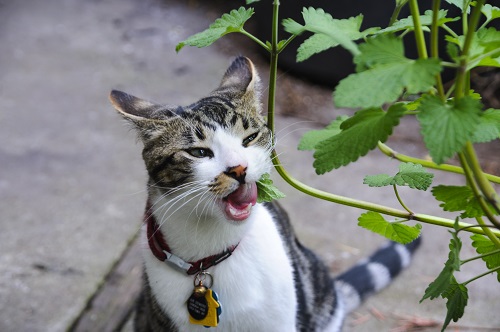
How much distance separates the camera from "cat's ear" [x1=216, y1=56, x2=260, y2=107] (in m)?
1.74

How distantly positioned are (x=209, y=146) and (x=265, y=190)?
215 mm

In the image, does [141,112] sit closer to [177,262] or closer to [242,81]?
[242,81]

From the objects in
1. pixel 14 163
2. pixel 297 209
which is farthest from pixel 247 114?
pixel 14 163

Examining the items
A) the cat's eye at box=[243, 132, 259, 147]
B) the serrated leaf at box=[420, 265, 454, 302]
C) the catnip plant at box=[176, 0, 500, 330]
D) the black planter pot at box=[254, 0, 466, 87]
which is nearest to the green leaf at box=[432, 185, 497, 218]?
the catnip plant at box=[176, 0, 500, 330]

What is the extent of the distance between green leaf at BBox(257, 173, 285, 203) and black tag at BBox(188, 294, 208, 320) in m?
0.37

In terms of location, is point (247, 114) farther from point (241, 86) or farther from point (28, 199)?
point (28, 199)

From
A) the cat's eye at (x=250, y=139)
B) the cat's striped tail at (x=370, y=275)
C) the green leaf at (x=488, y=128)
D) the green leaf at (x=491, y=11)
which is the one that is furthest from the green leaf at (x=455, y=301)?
the cat's striped tail at (x=370, y=275)

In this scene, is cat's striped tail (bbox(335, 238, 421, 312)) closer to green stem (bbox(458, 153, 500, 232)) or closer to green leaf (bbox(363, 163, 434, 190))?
green leaf (bbox(363, 163, 434, 190))

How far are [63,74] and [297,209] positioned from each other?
1.97 metres

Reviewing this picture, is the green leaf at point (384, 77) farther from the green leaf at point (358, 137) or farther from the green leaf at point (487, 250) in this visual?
the green leaf at point (487, 250)

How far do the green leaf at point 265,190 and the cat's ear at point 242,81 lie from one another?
0.33 metres

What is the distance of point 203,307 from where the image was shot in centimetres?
166

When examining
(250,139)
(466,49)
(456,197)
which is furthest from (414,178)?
(250,139)

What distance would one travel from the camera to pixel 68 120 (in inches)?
143
